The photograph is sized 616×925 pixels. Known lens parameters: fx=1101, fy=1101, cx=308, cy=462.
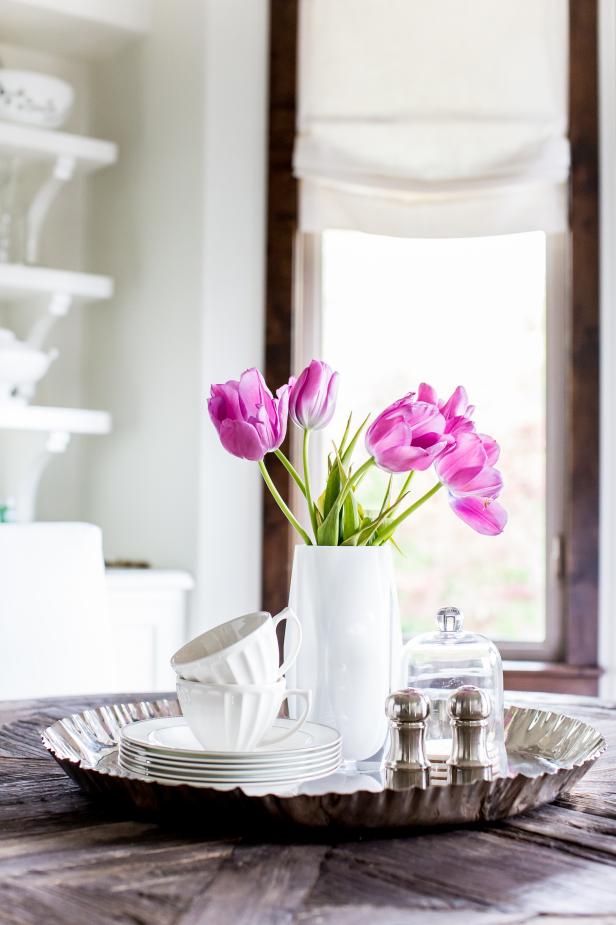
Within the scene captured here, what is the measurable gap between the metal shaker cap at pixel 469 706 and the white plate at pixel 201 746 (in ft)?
0.36

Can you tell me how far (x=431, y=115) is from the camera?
2.69m

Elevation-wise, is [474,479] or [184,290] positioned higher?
[184,290]

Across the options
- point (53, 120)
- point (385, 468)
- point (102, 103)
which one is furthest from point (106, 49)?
point (385, 468)

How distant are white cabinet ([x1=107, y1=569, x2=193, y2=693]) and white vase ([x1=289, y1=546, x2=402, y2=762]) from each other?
1.47 m

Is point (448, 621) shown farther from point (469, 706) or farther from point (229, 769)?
point (229, 769)

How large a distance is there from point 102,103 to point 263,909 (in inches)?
107

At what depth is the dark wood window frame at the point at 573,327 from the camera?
2.61 meters

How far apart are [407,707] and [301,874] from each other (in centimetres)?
24

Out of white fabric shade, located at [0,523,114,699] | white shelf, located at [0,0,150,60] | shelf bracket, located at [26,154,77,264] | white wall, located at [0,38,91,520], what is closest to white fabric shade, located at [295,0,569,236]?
white shelf, located at [0,0,150,60]

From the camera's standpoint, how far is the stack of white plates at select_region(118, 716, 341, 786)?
92cm

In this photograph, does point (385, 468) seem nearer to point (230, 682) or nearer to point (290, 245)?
point (230, 682)

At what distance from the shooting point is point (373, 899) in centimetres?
71

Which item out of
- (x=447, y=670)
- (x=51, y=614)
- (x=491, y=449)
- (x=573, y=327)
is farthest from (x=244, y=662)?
(x=573, y=327)

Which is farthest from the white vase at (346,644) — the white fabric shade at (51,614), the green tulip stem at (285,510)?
the white fabric shade at (51,614)
